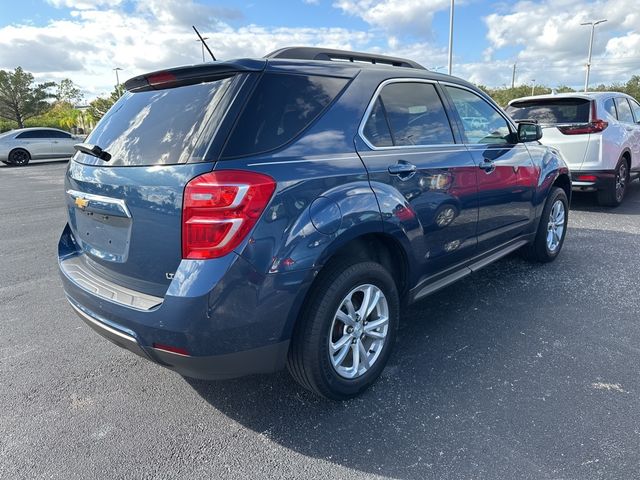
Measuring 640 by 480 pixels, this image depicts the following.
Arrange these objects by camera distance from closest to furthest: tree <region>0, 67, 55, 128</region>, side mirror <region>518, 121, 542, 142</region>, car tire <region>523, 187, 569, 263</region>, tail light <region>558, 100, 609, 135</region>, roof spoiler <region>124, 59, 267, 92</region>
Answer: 1. roof spoiler <region>124, 59, 267, 92</region>
2. side mirror <region>518, 121, 542, 142</region>
3. car tire <region>523, 187, 569, 263</region>
4. tail light <region>558, 100, 609, 135</region>
5. tree <region>0, 67, 55, 128</region>

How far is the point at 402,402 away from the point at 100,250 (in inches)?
71.7

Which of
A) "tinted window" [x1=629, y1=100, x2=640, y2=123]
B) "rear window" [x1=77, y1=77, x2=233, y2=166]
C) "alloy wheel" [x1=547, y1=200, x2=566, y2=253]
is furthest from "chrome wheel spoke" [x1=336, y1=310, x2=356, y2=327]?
"tinted window" [x1=629, y1=100, x2=640, y2=123]

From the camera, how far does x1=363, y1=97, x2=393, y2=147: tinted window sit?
264cm

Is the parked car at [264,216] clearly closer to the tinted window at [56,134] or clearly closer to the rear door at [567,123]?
the rear door at [567,123]

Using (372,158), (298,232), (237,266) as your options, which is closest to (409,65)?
(372,158)

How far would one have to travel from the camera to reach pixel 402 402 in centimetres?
258

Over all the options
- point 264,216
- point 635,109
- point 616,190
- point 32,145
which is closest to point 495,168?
point 264,216

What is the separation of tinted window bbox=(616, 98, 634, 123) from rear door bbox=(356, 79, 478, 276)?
5765 mm

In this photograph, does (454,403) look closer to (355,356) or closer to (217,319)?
(355,356)

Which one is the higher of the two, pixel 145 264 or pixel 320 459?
pixel 145 264

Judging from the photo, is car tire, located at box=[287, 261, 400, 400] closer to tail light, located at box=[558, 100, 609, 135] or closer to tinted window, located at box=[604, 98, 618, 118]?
tail light, located at box=[558, 100, 609, 135]

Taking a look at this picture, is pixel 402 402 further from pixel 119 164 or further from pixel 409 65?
pixel 409 65

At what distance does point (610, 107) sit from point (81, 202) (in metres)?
7.64

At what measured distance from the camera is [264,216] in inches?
80.0
